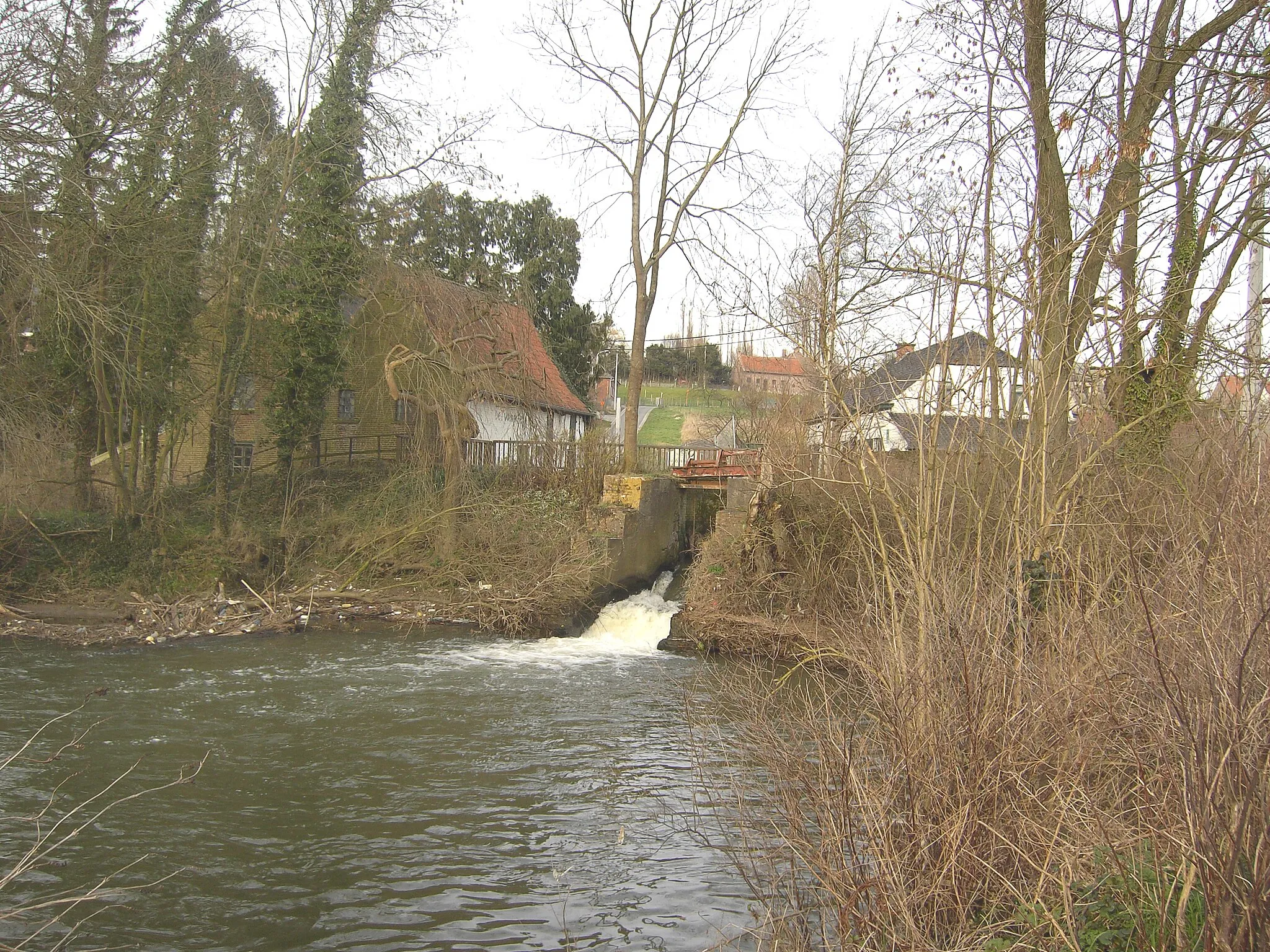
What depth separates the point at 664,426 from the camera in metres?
56.1

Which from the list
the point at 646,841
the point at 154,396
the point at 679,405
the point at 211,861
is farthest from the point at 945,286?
the point at 679,405

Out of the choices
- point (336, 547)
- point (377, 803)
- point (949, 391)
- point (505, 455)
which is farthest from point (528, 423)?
point (949, 391)

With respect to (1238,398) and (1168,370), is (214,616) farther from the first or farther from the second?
(1238,398)

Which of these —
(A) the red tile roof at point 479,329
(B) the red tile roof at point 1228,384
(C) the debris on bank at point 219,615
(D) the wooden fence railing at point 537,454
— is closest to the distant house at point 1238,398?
(B) the red tile roof at point 1228,384

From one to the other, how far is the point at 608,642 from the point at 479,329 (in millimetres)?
8312

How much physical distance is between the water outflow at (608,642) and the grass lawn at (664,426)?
28.8 metres

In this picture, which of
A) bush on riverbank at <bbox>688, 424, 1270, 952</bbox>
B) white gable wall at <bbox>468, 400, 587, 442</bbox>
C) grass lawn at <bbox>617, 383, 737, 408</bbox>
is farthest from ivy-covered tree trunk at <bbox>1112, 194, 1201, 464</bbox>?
grass lawn at <bbox>617, 383, 737, 408</bbox>

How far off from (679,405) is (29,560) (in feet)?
158

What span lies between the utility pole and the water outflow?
9.65 metres

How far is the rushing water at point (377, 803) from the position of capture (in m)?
6.34

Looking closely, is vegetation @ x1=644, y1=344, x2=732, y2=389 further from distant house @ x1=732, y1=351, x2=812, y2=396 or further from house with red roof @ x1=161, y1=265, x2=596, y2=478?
house with red roof @ x1=161, y1=265, x2=596, y2=478

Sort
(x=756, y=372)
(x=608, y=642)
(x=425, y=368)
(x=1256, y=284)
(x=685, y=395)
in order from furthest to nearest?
(x=685, y=395) < (x=756, y=372) < (x=425, y=368) < (x=608, y=642) < (x=1256, y=284)

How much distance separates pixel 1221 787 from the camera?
343cm

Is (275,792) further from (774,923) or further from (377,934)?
(774,923)
